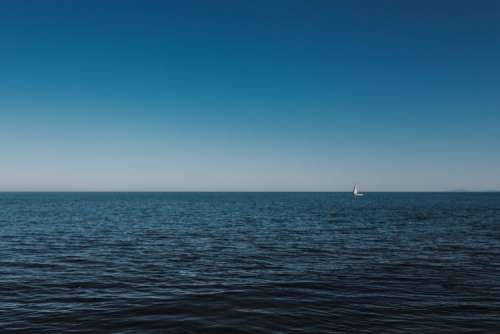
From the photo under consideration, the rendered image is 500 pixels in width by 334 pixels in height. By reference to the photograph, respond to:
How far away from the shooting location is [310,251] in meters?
31.4

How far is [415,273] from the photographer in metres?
23.1

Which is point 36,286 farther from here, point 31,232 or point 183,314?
point 31,232

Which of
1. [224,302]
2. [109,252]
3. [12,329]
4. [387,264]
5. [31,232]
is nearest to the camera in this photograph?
[12,329]

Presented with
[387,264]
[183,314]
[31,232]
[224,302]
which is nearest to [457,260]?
[387,264]

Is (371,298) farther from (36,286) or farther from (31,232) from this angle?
(31,232)

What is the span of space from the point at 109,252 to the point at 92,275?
8432mm

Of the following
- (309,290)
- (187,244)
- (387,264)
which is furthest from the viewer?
(187,244)

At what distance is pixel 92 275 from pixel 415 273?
20689 millimetres

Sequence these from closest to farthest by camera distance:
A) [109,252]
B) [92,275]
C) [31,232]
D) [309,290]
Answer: [309,290] < [92,275] < [109,252] < [31,232]

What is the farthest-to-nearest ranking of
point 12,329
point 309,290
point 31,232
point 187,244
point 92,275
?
point 31,232
point 187,244
point 92,275
point 309,290
point 12,329

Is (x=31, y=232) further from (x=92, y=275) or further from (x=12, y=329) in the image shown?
(x=12, y=329)

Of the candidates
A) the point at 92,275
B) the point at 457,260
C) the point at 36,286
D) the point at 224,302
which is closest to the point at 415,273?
the point at 457,260

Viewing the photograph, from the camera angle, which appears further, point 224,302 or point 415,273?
point 415,273

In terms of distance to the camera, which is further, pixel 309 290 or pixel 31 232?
pixel 31 232
